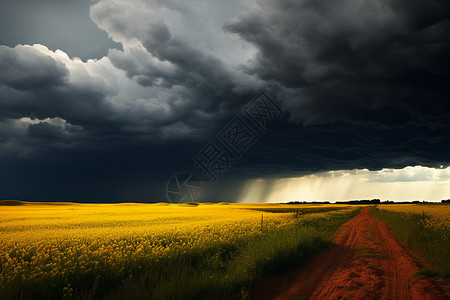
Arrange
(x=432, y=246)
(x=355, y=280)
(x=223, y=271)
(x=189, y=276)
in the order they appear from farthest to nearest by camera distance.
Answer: (x=432, y=246) < (x=223, y=271) < (x=355, y=280) < (x=189, y=276)

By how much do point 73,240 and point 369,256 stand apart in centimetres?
1318

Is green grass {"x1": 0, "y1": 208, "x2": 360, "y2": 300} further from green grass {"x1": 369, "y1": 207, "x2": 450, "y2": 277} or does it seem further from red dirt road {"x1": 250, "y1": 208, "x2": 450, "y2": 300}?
green grass {"x1": 369, "y1": 207, "x2": 450, "y2": 277}

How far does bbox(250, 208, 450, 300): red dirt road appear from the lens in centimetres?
631

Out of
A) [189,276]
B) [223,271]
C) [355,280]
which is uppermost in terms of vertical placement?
[189,276]

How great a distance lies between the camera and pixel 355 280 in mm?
7223

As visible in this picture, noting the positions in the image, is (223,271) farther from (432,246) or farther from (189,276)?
(432,246)

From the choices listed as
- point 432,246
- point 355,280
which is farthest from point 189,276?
point 432,246

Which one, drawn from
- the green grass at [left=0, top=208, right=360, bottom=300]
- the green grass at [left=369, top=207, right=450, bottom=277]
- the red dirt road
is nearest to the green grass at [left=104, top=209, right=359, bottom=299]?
the green grass at [left=0, top=208, right=360, bottom=300]

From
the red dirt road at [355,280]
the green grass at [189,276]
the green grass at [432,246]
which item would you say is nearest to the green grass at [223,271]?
the green grass at [189,276]

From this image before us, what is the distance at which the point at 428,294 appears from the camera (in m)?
6.15

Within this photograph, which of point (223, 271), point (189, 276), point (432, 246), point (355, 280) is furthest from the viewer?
point (432, 246)

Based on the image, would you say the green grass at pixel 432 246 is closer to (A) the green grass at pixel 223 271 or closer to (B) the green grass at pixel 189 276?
(A) the green grass at pixel 223 271

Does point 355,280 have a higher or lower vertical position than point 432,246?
lower

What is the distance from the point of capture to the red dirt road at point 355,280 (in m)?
6.31
